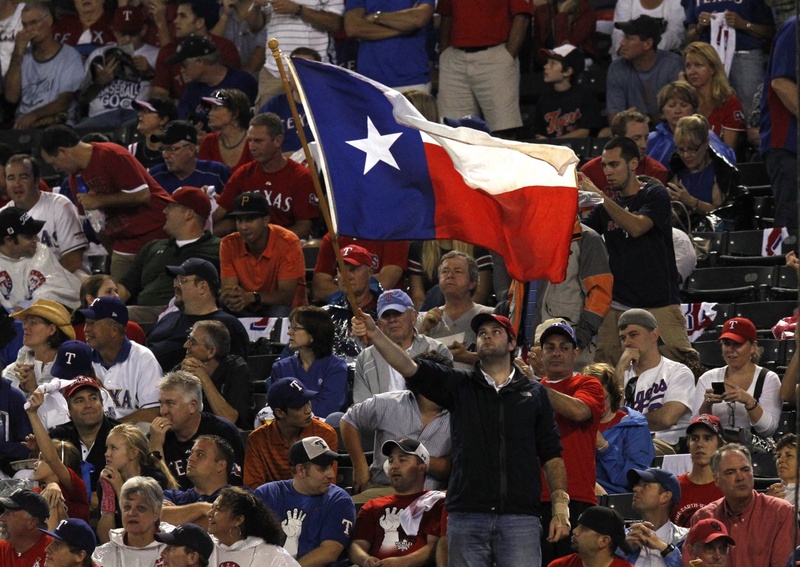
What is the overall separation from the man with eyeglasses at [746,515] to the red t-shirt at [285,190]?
4.64 meters

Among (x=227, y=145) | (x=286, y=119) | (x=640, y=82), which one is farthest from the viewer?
(x=286, y=119)

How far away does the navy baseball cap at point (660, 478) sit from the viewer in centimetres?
914

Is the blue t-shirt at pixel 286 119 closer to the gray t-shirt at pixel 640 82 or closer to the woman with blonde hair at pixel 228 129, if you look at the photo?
the woman with blonde hair at pixel 228 129

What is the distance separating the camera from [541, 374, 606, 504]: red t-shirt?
8.95 metres

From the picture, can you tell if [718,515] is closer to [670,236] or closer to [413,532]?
[413,532]

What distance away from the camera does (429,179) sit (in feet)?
28.1

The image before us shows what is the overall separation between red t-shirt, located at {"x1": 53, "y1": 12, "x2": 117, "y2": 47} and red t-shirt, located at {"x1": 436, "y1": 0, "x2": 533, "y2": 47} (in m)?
4.05

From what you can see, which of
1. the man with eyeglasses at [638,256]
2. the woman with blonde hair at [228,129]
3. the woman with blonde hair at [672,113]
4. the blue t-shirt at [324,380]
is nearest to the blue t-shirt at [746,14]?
the woman with blonde hair at [672,113]

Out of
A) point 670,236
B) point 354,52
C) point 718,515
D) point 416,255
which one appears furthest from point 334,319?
point 354,52

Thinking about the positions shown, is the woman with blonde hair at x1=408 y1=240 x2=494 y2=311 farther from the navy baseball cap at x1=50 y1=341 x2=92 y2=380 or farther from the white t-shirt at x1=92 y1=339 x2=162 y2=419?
the navy baseball cap at x1=50 y1=341 x2=92 y2=380

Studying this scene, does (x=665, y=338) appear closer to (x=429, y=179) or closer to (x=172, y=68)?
(x=429, y=179)

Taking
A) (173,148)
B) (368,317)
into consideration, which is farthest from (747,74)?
(368,317)

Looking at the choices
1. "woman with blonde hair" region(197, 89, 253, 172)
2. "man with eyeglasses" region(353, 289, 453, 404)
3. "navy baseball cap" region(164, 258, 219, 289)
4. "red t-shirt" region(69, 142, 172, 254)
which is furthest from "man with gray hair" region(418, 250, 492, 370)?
"woman with blonde hair" region(197, 89, 253, 172)

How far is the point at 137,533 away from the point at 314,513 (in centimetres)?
92
